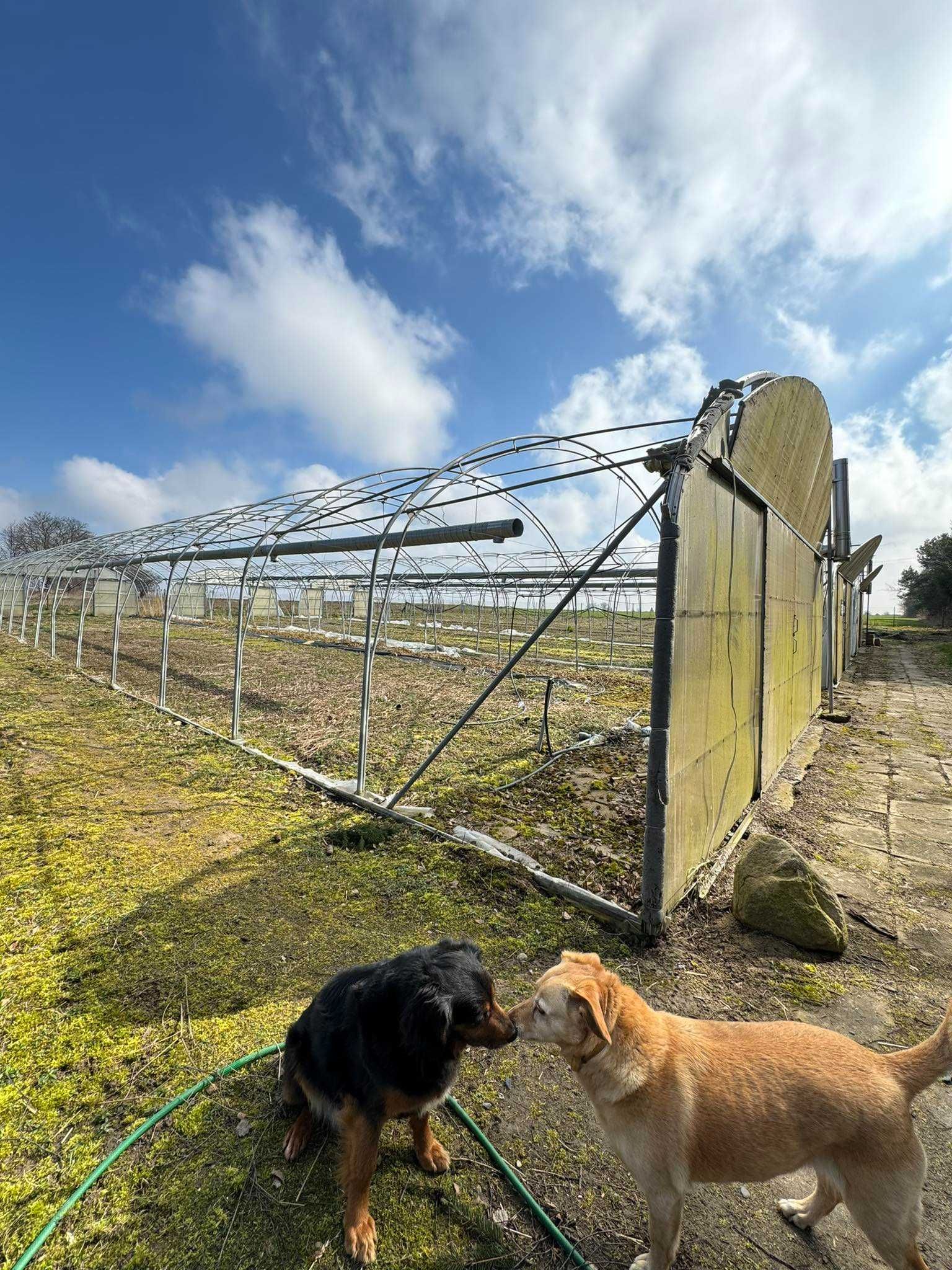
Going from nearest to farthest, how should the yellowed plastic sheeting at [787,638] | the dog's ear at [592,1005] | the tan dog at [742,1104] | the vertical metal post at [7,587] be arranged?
the tan dog at [742,1104] → the dog's ear at [592,1005] → the yellowed plastic sheeting at [787,638] → the vertical metal post at [7,587]

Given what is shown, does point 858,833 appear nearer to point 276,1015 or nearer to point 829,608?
point 276,1015

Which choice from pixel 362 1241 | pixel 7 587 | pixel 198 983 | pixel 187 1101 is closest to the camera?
pixel 362 1241

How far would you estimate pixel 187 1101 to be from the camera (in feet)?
6.98

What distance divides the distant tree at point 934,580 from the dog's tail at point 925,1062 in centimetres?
5545

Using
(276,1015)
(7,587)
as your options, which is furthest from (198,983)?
(7,587)

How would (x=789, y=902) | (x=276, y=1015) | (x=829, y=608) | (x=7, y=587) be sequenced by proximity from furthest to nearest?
(x=7, y=587), (x=829, y=608), (x=789, y=902), (x=276, y=1015)

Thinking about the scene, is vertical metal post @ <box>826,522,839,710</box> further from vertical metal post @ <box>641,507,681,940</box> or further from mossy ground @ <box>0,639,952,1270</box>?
vertical metal post @ <box>641,507,681,940</box>

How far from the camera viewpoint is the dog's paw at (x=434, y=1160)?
6.31 ft

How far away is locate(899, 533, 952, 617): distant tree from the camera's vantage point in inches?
1729

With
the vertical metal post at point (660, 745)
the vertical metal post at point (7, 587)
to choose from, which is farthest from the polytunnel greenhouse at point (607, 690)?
the vertical metal post at point (7, 587)

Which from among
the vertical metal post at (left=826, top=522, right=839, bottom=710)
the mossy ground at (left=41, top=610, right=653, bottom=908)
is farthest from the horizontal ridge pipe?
the vertical metal post at (left=826, top=522, right=839, bottom=710)

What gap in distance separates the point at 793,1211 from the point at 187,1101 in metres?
2.24

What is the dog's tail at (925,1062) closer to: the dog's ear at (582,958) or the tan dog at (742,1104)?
the tan dog at (742,1104)

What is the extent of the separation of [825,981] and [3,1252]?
367 centimetres
